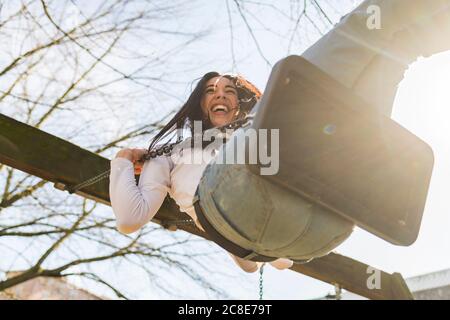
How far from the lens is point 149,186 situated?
7.32 feet

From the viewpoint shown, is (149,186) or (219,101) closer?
(149,186)

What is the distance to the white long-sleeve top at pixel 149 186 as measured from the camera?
2.07 m

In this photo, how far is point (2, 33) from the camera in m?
4.06

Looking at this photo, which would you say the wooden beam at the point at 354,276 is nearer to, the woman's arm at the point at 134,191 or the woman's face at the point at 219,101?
the woman's face at the point at 219,101

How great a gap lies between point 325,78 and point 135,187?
3.09 ft

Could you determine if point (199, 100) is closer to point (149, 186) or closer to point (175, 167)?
point (175, 167)

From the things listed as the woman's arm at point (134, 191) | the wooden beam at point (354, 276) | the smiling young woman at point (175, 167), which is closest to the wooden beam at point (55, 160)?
the smiling young woman at point (175, 167)

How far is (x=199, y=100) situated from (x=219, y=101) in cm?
10

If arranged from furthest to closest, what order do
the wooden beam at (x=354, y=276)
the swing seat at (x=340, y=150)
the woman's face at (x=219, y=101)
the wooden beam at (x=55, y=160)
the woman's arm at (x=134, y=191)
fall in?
the wooden beam at (x=354, y=276), the wooden beam at (x=55, y=160), the woman's face at (x=219, y=101), the woman's arm at (x=134, y=191), the swing seat at (x=340, y=150)

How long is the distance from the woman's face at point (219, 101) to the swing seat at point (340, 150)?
913 mm

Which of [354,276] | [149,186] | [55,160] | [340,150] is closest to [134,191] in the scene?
[149,186]

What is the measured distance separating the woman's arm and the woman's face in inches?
12.6

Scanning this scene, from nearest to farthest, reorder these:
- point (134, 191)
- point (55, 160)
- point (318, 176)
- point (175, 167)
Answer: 1. point (318, 176)
2. point (134, 191)
3. point (175, 167)
4. point (55, 160)

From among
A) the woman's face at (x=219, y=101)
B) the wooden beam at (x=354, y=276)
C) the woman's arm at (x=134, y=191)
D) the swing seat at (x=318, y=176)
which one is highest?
the woman's face at (x=219, y=101)
